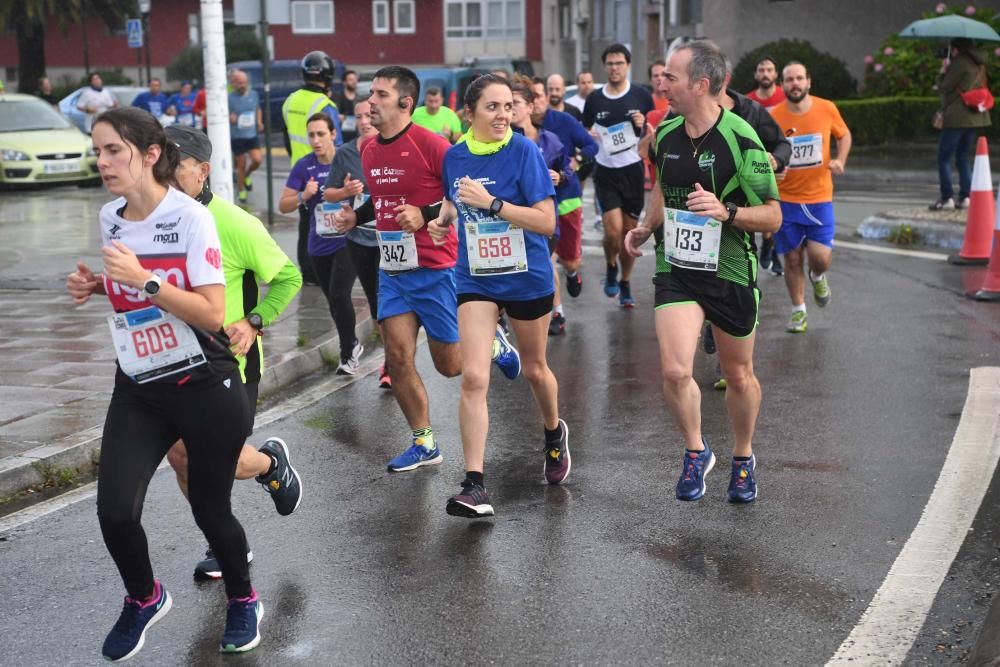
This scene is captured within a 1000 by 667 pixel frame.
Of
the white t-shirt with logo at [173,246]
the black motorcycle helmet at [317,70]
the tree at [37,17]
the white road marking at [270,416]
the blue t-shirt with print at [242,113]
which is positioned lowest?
the white road marking at [270,416]

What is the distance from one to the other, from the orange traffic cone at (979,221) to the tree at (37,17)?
34566mm

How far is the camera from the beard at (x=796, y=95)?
10.2 m

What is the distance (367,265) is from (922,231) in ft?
28.9

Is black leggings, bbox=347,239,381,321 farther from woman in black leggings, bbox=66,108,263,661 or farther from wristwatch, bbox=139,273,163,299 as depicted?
wristwatch, bbox=139,273,163,299

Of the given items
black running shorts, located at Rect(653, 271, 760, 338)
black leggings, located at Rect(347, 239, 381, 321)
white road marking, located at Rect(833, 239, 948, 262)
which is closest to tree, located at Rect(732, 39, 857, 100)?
white road marking, located at Rect(833, 239, 948, 262)

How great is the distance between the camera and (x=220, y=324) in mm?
4383

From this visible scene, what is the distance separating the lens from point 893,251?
14.5 meters

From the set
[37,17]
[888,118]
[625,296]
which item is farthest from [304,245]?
[37,17]

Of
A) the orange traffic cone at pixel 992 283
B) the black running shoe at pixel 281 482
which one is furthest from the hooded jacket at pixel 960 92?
the black running shoe at pixel 281 482

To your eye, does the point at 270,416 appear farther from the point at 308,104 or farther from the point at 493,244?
the point at 308,104

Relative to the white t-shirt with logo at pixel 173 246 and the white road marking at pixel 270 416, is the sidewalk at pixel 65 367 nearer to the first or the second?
the white road marking at pixel 270 416

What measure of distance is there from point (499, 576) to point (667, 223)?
177cm

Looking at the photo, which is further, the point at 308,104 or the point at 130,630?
the point at 308,104

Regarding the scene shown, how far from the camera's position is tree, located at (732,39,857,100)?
89.9ft
